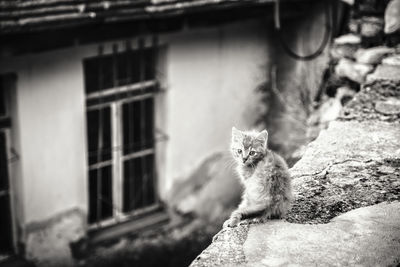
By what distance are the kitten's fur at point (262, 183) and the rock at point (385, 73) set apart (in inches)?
74.2

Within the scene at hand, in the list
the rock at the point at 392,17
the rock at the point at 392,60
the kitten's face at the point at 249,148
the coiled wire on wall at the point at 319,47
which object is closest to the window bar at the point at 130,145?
the coiled wire on wall at the point at 319,47

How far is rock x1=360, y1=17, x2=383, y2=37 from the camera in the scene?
7.16 meters

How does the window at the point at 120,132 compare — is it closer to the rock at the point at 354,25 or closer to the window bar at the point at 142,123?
the window bar at the point at 142,123

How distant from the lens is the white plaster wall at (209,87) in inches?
335

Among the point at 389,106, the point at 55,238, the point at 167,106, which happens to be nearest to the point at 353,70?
the point at 389,106

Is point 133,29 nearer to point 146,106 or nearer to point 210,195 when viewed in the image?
point 146,106

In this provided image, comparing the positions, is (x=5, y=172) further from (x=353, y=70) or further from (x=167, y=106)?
(x=353, y=70)

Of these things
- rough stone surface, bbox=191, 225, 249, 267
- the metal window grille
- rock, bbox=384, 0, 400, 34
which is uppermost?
rock, bbox=384, 0, 400, 34

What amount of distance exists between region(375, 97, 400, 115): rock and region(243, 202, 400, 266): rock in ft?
4.60

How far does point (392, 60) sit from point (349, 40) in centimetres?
116

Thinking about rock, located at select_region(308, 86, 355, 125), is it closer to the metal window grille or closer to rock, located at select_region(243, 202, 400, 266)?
rock, located at select_region(243, 202, 400, 266)

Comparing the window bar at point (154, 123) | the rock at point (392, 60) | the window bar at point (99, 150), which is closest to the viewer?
the rock at point (392, 60)

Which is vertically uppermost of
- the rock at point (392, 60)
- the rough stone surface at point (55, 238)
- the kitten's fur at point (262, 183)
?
the rock at point (392, 60)

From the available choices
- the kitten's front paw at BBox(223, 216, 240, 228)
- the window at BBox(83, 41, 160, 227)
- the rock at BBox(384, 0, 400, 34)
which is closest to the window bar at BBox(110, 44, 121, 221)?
the window at BBox(83, 41, 160, 227)
